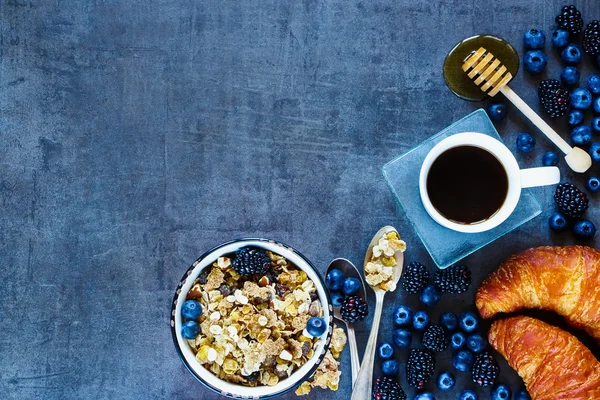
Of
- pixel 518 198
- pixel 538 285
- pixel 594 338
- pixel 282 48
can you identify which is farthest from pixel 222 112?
pixel 594 338

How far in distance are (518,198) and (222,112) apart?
0.77 metres

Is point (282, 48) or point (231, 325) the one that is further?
point (282, 48)

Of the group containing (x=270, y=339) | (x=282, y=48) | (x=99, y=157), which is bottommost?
(x=270, y=339)

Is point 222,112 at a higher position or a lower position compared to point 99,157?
higher

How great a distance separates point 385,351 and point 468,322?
0.22 meters

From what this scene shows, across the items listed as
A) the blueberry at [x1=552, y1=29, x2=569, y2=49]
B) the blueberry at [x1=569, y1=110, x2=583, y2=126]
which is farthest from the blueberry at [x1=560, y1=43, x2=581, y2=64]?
the blueberry at [x1=569, y1=110, x2=583, y2=126]

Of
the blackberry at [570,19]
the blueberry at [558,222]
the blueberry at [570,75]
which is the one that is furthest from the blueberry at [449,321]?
the blackberry at [570,19]

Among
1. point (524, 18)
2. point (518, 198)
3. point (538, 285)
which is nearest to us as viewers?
point (518, 198)

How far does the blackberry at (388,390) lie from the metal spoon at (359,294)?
0.21 feet

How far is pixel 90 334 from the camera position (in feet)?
6.17

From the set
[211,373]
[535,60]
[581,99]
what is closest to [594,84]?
[581,99]

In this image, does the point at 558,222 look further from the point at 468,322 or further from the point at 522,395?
the point at 522,395

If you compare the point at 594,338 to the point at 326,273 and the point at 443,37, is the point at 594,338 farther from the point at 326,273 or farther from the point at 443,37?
the point at 443,37

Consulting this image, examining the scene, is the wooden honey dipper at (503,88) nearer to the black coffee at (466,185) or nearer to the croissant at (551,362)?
the black coffee at (466,185)
